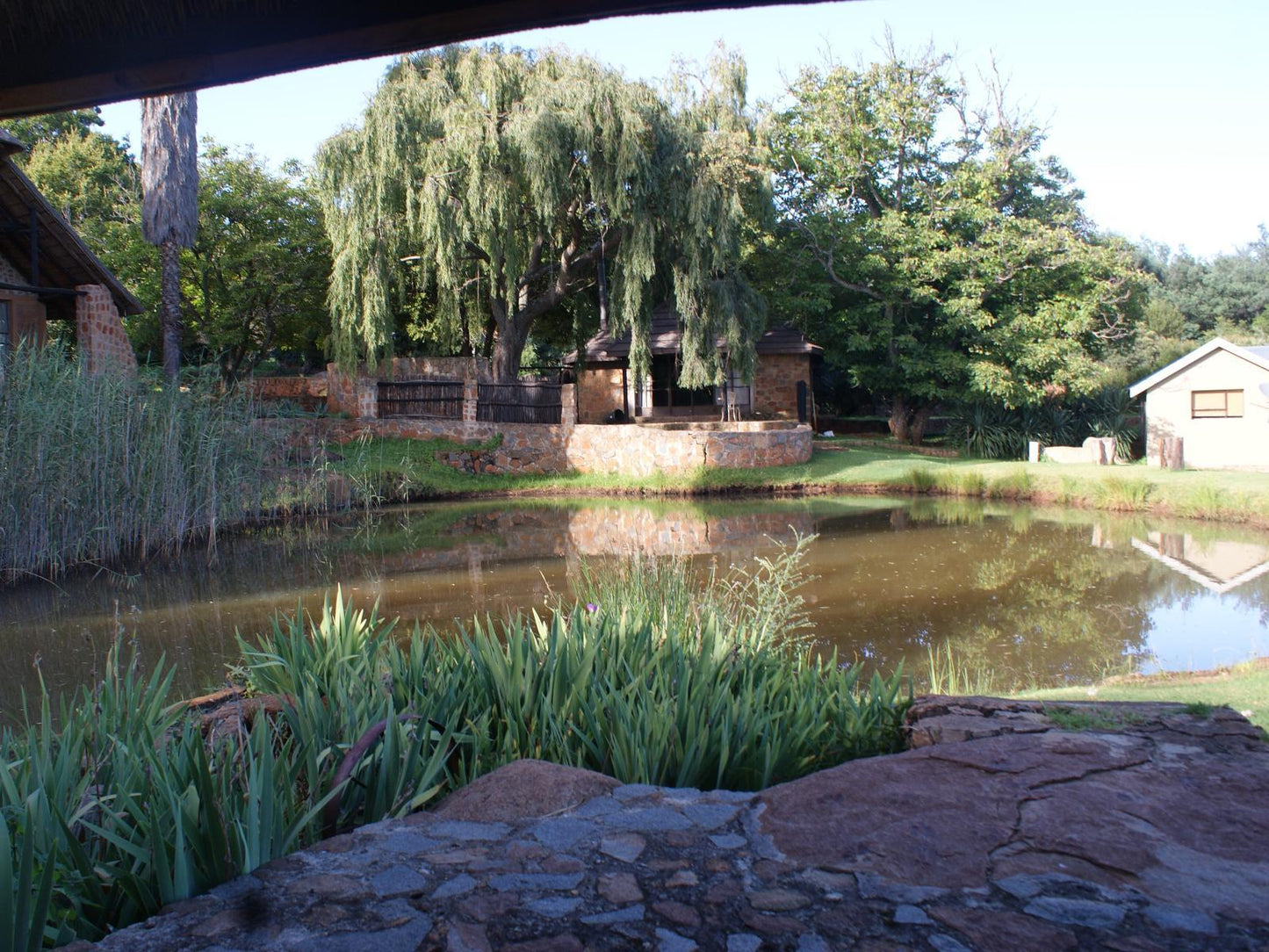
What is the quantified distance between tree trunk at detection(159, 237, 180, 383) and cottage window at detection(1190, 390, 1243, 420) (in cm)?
2052

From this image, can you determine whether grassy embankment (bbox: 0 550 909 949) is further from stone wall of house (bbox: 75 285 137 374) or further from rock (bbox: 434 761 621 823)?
stone wall of house (bbox: 75 285 137 374)

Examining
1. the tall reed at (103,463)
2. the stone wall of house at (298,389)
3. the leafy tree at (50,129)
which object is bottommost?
the tall reed at (103,463)

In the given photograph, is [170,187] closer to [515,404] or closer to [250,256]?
[250,256]

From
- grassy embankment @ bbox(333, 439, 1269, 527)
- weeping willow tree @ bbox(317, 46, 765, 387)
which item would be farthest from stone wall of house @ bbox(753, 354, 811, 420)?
weeping willow tree @ bbox(317, 46, 765, 387)

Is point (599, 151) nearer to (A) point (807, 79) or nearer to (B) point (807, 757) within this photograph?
(A) point (807, 79)

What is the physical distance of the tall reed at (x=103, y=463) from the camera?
9.56 m

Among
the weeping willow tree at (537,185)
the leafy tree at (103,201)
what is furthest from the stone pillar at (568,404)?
the leafy tree at (103,201)

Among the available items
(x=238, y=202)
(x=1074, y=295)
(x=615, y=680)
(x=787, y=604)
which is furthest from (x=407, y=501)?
(x=1074, y=295)

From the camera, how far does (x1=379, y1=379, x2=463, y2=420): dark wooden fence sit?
22.1 meters

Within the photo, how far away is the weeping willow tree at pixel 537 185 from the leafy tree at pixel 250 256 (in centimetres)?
338

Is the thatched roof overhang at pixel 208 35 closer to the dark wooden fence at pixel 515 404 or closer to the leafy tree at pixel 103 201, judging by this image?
the dark wooden fence at pixel 515 404

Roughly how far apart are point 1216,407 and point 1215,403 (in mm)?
86

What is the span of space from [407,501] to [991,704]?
52.8 feet

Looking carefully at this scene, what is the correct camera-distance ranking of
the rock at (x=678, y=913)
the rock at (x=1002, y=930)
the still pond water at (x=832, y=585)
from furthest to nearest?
the still pond water at (x=832, y=585), the rock at (x=678, y=913), the rock at (x=1002, y=930)
